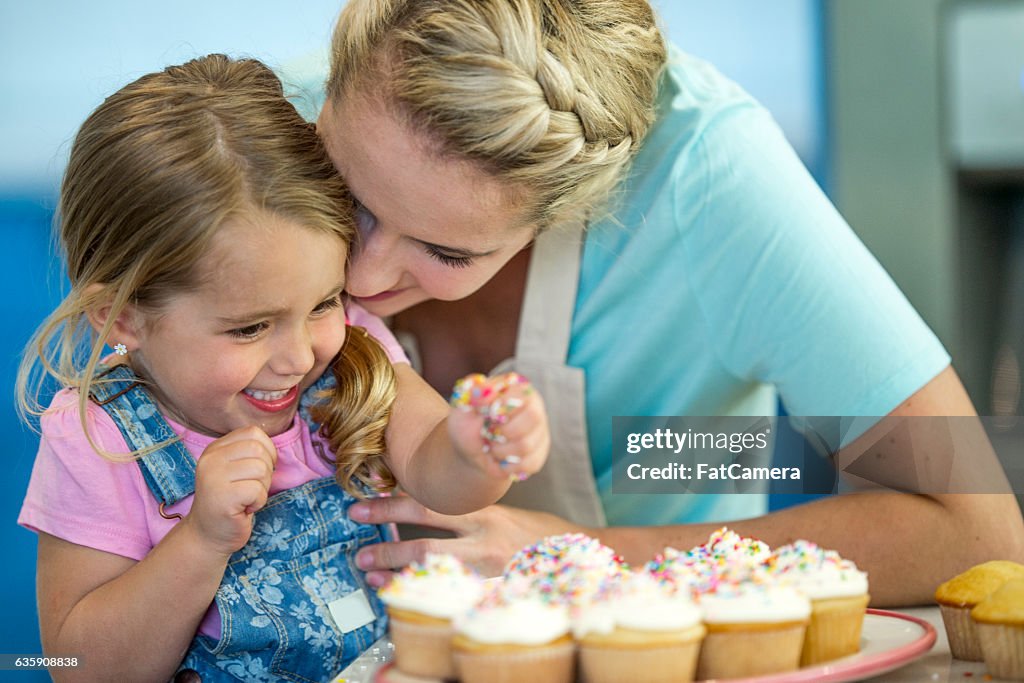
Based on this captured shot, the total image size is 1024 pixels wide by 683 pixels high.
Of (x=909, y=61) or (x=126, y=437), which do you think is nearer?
(x=126, y=437)

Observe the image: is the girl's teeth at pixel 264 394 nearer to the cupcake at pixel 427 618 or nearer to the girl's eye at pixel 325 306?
the girl's eye at pixel 325 306

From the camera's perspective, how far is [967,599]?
0.90 meters

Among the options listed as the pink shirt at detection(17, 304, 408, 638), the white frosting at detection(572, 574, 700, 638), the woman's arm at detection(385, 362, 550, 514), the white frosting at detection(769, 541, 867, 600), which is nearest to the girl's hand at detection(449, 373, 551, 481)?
the woman's arm at detection(385, 362, 550, 514)

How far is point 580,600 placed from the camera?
2.58 feet

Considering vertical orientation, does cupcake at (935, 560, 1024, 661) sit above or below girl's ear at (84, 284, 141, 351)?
below

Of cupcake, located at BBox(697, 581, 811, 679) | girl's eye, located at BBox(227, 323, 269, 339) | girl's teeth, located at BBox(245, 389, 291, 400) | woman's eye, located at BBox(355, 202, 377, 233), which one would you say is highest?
woman's eye, located at BBox(355, 202, 377, 233)

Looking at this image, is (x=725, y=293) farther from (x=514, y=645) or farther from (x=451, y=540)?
(x=514, y=645)

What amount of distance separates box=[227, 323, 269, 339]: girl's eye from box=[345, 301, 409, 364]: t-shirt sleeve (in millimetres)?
229

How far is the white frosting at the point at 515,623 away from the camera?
0.74 m

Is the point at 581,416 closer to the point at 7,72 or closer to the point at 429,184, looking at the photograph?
the point at 429,184

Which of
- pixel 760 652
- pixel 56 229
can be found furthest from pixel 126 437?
pixel 760 652

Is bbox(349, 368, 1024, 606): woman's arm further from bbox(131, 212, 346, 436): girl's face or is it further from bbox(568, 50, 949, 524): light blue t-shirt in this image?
bbox(131, 212, 346, 436): girl's face

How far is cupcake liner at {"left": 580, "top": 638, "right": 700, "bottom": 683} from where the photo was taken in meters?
0.75

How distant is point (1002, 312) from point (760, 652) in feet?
7.30
